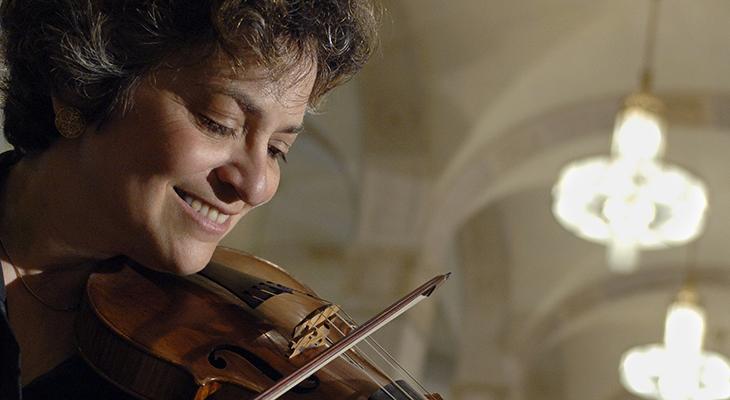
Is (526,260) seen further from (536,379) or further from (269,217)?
(536,379)

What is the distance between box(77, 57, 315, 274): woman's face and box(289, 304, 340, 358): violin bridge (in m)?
0.15

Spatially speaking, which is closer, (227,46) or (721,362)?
(227,46)

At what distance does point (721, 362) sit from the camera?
10.4 metres

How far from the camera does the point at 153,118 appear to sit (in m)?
1.52

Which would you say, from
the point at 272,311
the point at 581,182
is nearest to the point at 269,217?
the point at 581,182

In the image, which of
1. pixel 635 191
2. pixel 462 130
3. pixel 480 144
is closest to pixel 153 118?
pixel 635 191

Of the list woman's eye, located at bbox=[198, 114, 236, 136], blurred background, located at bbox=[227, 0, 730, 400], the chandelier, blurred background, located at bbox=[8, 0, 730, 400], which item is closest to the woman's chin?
woman's eye, located at bbox=[198, 114, 236, 136]

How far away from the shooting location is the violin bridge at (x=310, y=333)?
1596mm

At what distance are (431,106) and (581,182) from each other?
123 cm

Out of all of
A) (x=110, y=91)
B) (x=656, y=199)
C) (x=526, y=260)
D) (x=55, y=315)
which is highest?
(x=526, y=260)

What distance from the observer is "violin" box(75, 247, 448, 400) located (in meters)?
1.48

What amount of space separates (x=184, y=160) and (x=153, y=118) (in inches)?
2.5

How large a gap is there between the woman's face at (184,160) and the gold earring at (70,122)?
0.13 feet

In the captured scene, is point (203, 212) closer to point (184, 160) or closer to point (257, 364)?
point (184, 160)
